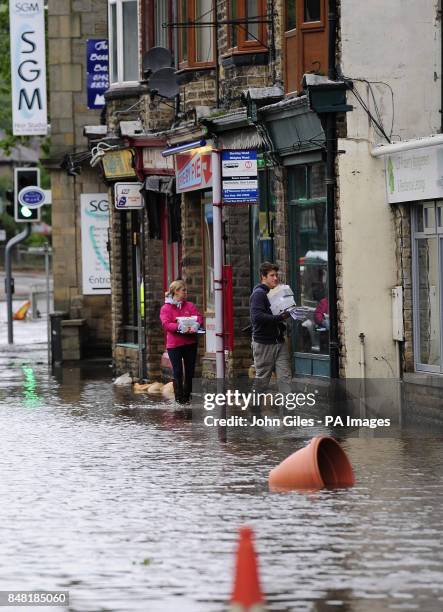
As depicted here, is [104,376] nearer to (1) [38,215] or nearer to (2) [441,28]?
(1) [38,215]

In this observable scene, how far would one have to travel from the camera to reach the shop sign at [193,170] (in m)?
26.1

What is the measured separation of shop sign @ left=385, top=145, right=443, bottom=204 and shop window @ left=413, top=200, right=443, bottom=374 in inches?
9.3

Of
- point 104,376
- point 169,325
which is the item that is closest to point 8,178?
point 104,376

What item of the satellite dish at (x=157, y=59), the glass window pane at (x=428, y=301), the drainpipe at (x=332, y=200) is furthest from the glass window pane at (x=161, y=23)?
the glass window pane at (x=428, y=301)

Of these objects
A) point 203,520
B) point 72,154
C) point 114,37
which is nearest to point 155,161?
point 114,37

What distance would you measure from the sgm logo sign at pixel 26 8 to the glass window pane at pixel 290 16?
15315mm

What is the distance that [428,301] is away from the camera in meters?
20.7

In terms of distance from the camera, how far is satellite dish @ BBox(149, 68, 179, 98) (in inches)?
1047

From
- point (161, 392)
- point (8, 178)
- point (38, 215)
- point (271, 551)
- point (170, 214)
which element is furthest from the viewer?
point (8, 178)

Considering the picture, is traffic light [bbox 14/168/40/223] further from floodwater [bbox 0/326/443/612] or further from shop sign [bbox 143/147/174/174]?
floodwater [bbox 0/326/443/612]

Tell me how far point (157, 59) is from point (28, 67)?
1211 cm

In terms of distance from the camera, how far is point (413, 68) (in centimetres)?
2164

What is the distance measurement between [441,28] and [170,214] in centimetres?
856

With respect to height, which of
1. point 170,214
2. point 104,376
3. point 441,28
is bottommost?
point 104,376
